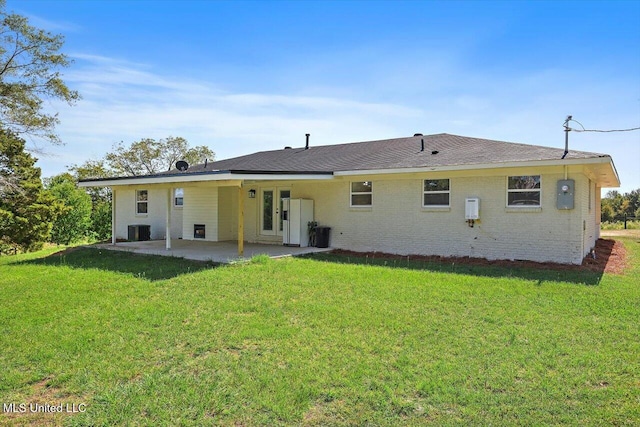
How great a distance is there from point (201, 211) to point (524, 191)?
11614mm

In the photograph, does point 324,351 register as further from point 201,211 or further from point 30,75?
point 30,75

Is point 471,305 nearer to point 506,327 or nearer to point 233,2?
point 506,327

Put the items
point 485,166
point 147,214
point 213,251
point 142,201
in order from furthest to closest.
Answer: point 142,201, point 147,214, point 213,251, point 485,166

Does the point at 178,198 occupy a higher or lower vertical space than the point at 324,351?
higher

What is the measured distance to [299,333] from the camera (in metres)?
5.31

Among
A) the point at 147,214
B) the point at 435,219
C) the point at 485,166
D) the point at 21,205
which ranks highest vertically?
the point at 485,166

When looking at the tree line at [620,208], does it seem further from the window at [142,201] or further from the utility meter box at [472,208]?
the window at [142,201]

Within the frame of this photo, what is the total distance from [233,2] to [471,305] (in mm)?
9077

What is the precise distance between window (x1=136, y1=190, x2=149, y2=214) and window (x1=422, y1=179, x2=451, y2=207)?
510 inches

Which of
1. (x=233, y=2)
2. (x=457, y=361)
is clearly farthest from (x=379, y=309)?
(x=233, y=2)

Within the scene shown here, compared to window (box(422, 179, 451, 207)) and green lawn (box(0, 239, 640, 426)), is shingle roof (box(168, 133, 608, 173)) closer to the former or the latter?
window (box(422, 179, 451, 207))

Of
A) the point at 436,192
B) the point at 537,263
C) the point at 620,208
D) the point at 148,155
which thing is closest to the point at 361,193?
the point at 436,192

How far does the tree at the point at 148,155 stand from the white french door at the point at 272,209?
78.6 feet

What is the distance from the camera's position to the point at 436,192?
1228 cm
